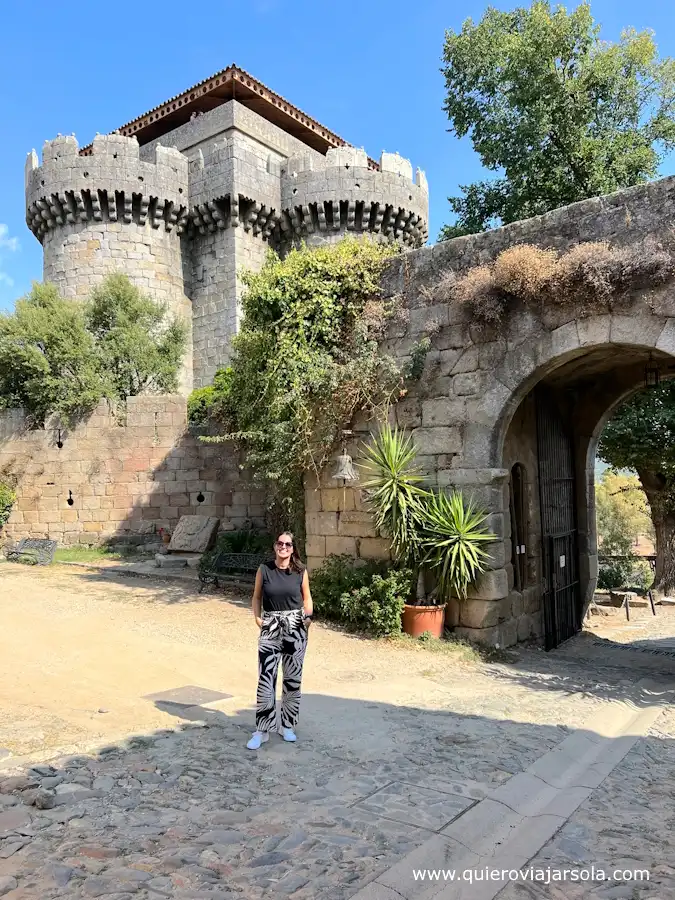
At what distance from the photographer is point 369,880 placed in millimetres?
2768

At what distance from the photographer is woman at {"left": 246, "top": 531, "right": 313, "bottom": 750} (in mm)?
4469

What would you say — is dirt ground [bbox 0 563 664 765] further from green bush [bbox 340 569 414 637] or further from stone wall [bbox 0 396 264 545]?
stone wall [bbox 0 396 264 545]

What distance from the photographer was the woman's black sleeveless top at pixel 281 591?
4590 millimetres

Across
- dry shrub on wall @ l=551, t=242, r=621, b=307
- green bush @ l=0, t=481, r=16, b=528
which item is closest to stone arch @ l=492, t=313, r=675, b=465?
dry shrub on wall @ l=551, t=242, r=621, b=307

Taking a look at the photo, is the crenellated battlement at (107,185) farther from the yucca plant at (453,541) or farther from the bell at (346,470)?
the yucca plant at (453,541)

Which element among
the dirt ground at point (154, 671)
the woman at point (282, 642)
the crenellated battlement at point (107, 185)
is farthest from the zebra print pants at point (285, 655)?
the crenellated battlement at point (107, 185)

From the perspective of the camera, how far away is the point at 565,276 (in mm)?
7062

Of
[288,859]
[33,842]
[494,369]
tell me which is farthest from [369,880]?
[494,369]

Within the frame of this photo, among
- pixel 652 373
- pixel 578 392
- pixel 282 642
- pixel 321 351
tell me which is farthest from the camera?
pixel 578 392

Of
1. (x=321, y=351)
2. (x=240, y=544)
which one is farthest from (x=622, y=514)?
(x=321, y=351)

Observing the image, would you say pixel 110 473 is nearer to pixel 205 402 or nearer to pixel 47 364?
pixel 205 402

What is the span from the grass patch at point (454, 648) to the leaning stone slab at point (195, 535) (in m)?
7.08

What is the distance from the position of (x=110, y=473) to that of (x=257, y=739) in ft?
41.1

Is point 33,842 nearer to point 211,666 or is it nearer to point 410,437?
point 211,666
